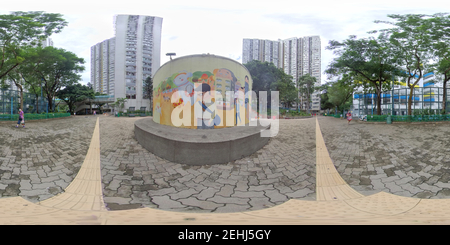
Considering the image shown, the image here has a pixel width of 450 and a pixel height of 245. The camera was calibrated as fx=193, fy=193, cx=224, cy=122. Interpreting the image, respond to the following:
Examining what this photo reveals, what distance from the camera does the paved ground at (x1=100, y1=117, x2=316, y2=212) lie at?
9.14 feet

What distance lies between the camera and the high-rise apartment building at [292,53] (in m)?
39.5

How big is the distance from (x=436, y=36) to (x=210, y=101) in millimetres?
15011

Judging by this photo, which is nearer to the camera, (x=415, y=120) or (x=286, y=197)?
(x=286, y=197)

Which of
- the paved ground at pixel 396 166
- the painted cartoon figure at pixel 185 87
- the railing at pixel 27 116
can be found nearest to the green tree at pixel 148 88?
the railing at pixel 27 116

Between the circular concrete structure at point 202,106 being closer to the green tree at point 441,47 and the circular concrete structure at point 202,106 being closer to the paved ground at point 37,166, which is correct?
the paved ground at point 37,166

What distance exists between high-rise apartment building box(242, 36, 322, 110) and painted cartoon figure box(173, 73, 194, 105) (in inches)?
1274

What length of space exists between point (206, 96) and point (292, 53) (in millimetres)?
49016

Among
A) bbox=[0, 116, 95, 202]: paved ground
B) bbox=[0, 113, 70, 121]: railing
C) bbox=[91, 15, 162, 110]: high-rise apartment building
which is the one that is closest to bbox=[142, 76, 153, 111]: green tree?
bbox=[91, 15, 162, 110]: high-rise apartment building

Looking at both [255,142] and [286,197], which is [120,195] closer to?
[286,197]

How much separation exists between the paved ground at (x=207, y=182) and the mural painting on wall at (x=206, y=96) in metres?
2.29

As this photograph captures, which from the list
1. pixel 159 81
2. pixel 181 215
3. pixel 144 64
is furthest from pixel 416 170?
pixel 144 64

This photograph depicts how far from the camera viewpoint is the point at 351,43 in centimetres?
1489

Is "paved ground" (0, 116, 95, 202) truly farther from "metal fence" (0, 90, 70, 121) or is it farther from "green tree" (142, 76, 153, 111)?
"green tree" (142, 76, 153, 111)

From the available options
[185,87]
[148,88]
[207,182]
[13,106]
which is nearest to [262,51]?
[148,88]
